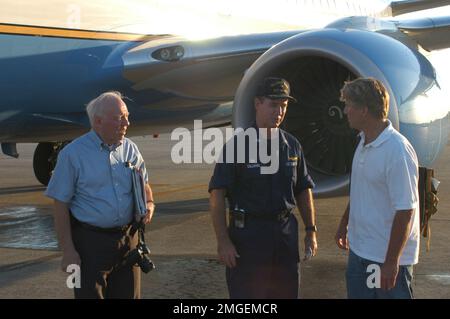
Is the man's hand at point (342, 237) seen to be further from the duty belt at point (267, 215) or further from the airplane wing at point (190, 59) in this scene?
the airplane wing at point (190, 59)

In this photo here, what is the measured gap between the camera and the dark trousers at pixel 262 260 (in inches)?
134

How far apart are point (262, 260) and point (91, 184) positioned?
86 centimetres

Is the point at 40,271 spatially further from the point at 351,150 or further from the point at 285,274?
the point at 351,150

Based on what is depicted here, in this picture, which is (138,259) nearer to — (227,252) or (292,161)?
(227,252)

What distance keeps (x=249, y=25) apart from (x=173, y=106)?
1986mm

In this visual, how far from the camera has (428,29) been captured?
8.84 m

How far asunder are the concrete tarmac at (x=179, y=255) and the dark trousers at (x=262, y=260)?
1241 mm

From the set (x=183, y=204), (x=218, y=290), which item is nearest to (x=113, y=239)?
(x=218, y=290)

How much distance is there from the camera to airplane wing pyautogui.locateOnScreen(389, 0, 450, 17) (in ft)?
53.5

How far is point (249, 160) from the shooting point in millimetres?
3449

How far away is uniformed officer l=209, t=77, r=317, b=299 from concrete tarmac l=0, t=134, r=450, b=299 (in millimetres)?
1258

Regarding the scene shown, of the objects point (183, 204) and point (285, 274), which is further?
point (183, 204)

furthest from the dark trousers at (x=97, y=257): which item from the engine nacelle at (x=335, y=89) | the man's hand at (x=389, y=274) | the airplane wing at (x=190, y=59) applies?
the airplane wing at (x=190, y=59)

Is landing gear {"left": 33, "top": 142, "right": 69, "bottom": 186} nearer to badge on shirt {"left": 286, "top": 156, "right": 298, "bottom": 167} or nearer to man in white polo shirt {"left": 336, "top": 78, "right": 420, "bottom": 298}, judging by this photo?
badge on shirt {"left": 286, "top": 156, "right": 298, "bottom": 167}
